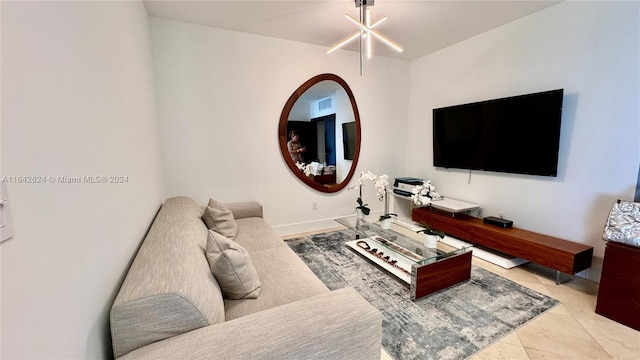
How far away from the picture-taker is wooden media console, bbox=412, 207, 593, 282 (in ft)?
7.44

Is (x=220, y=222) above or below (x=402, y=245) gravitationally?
above

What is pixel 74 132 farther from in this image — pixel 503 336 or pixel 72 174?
pixel 503 336

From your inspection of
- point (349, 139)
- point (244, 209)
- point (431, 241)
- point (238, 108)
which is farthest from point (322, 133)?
point (431, 241)

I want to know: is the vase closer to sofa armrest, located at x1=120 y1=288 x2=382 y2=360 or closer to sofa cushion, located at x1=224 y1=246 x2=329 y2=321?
sofa cushion, located at x1=224 y1=246 x2=329 y2=321

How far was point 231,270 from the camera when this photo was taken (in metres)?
1.37

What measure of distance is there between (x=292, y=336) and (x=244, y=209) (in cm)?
222

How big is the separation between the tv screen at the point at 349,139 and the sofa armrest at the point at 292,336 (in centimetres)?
299

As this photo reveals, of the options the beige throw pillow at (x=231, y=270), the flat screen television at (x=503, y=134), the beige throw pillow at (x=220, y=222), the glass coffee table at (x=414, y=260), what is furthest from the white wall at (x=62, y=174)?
the flat screen television at (x=503, y=134)

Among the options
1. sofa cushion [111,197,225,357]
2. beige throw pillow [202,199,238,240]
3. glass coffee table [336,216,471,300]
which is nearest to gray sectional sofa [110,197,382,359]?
sofa cushion [111,197,225,357]

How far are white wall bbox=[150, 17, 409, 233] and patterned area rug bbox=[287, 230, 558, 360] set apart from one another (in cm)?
122

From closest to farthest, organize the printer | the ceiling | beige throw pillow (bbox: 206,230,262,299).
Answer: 1. beige throw pillow (bbox: 206,230,262,299)
2. the ceiling
3. the printer

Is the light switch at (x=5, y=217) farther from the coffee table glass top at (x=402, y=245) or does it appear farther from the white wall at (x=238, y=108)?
the white wall at (x=238, y=108)

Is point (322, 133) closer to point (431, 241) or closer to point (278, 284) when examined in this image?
point (431, 241)

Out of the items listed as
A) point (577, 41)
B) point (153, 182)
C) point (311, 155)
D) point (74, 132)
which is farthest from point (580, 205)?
point (153, 182)
